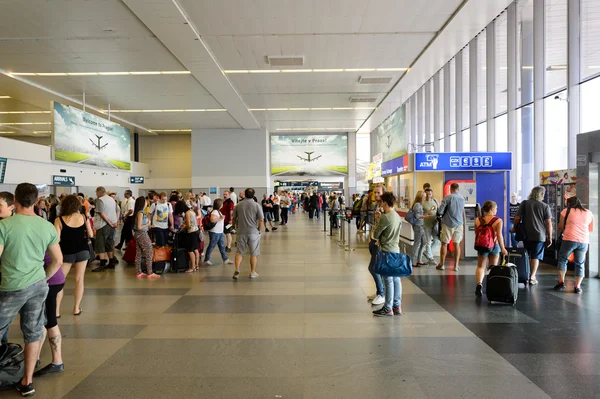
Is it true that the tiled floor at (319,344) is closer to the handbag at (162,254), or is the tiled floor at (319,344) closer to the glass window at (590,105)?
the handbag at (162,254)

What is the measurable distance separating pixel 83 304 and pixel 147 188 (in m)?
24.2

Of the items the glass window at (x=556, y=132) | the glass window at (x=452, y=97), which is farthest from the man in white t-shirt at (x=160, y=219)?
the glass window at (x=452, y=97)

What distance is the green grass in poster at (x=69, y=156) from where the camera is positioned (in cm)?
1516

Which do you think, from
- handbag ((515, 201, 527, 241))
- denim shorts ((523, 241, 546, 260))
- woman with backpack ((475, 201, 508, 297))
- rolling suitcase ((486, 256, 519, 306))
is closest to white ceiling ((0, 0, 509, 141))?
handbag ((515, 201, 527, 241))

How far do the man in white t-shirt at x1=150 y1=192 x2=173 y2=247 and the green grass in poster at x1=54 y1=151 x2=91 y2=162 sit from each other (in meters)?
8.68

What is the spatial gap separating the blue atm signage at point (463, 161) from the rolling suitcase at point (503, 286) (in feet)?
14.5

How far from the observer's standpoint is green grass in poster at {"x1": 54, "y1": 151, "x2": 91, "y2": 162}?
49.7 ft

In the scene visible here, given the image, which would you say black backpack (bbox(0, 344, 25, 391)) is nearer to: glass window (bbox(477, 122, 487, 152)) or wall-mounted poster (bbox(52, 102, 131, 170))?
wall-mounted poster (bbox(52, 102, 131, 170))

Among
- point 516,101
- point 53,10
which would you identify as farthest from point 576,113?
point 53,10

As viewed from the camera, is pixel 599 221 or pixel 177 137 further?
pixel 177 137

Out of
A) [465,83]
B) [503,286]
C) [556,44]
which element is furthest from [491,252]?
[465,83]

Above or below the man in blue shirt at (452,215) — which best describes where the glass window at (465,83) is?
above

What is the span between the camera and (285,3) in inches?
353

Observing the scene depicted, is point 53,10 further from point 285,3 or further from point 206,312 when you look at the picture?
point 206,312
